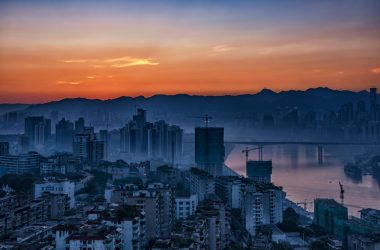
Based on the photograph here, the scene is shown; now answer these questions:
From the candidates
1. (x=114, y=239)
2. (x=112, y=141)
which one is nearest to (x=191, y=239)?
(x=114, y=239)

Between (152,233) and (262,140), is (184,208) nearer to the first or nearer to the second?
(152,233)

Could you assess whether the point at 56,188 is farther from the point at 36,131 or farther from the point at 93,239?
the point at 36,131

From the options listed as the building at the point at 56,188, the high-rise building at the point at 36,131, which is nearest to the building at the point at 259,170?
the building at the point at 56,188

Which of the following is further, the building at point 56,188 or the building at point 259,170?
the building at point 259,170

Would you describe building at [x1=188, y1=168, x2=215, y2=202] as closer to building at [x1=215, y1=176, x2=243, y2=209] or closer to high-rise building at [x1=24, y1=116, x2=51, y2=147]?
building at [x1=215, y1=176, x2=243, y2=209]

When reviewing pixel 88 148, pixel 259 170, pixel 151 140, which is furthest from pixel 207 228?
pixel 151 140

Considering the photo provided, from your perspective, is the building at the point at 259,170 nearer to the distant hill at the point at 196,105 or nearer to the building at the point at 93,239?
the building at the point at 93,239

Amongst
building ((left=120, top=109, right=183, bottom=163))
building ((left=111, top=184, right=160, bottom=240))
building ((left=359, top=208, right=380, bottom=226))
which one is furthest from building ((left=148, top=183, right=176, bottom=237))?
building ((left=120, top=109, right=183, bottom=163))
